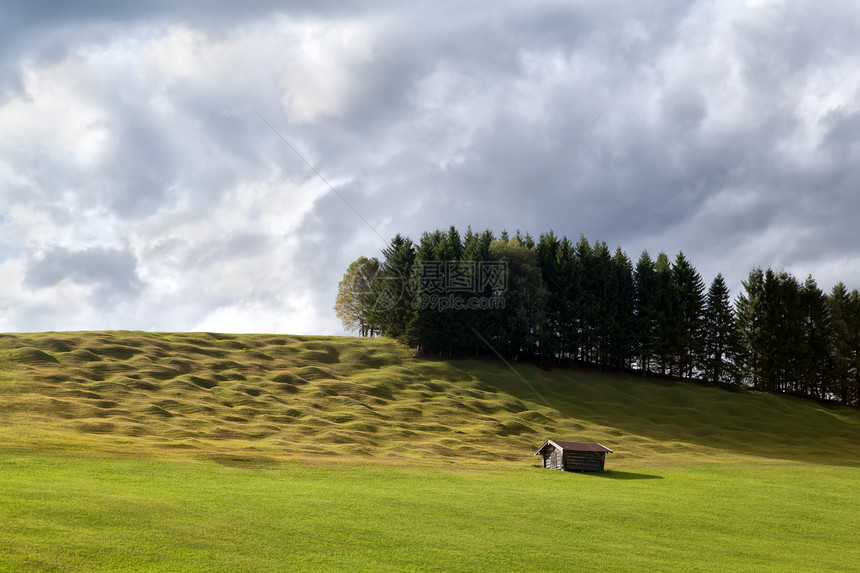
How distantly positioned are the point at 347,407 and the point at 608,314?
50.8 metres

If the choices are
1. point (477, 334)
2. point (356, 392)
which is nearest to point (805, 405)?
point (477, 334)

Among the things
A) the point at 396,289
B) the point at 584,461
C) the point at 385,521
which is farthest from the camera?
the point at 396,289

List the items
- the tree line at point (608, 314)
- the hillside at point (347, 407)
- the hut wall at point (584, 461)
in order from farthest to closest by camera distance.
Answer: the tree line at point (608, 314) → the hillside at point (347, 407) → the hut wall at point (584, 461)

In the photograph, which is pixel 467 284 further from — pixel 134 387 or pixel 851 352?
pixel 851 352

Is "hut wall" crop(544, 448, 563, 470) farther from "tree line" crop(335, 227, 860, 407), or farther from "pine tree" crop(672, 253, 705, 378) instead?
"pine tree" crop(672, 253, 705, 378)

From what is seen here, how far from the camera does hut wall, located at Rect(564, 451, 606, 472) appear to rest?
50.7m

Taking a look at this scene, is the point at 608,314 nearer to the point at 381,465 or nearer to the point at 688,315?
the point at 688,315

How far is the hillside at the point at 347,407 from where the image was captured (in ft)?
176

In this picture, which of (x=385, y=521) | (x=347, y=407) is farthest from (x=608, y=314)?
(x=385, y=521)

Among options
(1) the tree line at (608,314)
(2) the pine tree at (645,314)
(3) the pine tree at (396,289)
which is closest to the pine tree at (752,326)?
(1) the tree line at (608,314)

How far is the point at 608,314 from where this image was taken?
103 m

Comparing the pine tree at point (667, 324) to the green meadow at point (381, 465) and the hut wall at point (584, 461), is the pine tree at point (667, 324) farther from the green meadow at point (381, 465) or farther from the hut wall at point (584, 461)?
the hut wall at point (584, 461)

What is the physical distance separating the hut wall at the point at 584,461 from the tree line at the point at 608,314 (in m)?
46.1

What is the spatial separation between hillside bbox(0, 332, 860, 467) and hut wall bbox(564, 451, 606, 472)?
6.12 m
